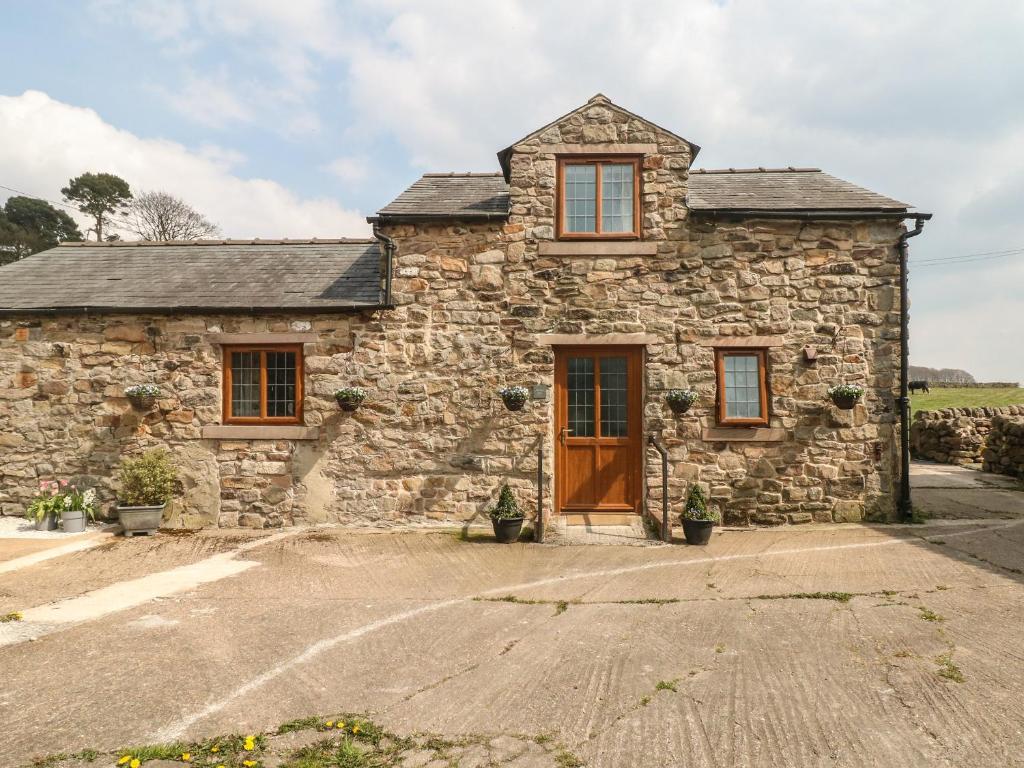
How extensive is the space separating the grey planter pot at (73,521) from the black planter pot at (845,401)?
1111 cm

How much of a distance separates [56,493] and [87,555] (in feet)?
6.87

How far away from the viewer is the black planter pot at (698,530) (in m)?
7.60

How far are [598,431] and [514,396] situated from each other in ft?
4.70

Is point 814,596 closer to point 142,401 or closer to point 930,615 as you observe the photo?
point 930,615

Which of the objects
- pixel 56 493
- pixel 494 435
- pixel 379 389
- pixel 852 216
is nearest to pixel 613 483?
pixel 494 435

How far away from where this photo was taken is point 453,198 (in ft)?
30.3

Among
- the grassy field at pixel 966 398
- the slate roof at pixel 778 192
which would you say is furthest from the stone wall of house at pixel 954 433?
the slate roof at pixel 778 192

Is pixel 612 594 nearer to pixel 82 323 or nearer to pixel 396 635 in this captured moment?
pixel 396 635

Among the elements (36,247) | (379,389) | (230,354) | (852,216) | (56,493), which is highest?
(36,247)

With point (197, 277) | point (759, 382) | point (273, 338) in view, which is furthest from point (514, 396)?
point (197, 277)

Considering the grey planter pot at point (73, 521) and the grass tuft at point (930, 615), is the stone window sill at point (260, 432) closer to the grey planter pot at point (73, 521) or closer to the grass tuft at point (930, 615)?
the grey planter pot at point (73, 521)

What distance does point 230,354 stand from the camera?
8938 mm

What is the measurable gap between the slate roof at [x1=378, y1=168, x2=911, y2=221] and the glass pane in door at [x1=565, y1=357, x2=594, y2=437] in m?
2.53

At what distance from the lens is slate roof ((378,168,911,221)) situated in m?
8.56
